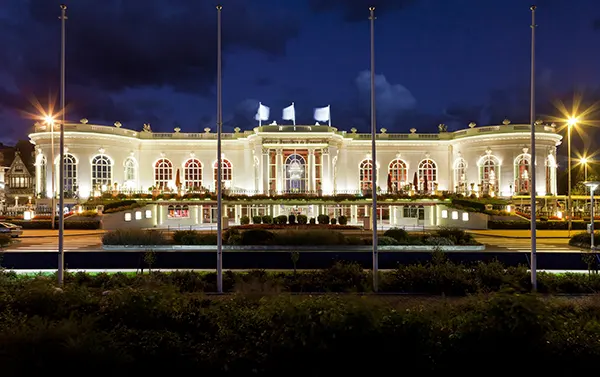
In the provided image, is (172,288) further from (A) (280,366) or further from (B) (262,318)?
(A) (280,366)

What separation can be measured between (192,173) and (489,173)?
38.1 meters

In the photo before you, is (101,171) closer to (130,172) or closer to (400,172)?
(130,172)

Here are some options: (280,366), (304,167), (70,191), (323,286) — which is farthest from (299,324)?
(70,191)

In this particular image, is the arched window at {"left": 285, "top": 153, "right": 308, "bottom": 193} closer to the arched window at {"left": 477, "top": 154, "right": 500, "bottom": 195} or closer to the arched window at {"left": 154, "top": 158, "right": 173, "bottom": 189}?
the arched window at {"left": 154, "top": 158, "right": 173, "bottom": 189}

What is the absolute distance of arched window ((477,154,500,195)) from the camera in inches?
2146

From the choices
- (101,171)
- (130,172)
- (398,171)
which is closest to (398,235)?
(398,171)

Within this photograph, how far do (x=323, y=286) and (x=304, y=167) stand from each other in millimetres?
41123

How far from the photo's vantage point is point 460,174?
58.2 metres

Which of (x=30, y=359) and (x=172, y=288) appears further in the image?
(x=172, y=288)

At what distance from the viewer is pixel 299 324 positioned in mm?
8836

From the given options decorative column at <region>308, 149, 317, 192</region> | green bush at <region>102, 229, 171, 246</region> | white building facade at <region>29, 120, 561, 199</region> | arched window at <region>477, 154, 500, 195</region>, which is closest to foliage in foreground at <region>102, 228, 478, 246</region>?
green bush at <region>102, 229, 171, 246</region>

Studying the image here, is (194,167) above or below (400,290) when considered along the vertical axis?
above

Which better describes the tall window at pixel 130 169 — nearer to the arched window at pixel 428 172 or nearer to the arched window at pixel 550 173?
the arched window at pixel 428 172

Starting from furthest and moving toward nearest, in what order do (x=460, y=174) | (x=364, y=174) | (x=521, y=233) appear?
(x=364, y=174) → (x=460, y=174) → (x=521, y=233)
